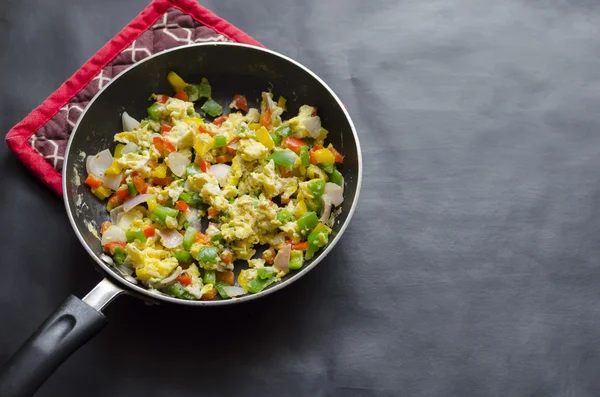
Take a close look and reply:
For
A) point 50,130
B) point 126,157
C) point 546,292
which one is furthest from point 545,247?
point 50,130

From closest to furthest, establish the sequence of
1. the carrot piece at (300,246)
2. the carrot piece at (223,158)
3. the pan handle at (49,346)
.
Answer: the pan handle at (49,346) → the carrot piece at (300,246) → the carrot piece at (223,158)

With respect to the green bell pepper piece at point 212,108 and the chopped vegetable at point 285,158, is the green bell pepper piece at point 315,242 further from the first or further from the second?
the green bell pepper piece at point 212,108

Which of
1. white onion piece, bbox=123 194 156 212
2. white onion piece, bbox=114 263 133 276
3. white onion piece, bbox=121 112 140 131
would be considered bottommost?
white onion piece, bbox=114 263 133 276

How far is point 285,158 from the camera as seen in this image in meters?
1.95

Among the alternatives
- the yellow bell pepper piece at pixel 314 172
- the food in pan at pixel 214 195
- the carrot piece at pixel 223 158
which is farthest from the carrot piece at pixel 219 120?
the yellow bell pepper piece at pixel 314 172

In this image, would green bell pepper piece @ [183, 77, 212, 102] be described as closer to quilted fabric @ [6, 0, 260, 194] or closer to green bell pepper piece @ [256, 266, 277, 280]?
quilted fabric @ [6, 0, 260, 194]

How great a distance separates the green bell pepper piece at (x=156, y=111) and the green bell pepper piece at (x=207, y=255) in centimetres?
46

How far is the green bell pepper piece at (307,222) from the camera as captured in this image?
6.22ft

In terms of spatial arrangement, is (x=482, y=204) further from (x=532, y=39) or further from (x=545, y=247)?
(x=532, y=39)

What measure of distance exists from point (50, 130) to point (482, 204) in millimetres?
1362

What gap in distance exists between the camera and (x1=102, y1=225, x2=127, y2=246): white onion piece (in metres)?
1.92

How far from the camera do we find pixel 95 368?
192 cm

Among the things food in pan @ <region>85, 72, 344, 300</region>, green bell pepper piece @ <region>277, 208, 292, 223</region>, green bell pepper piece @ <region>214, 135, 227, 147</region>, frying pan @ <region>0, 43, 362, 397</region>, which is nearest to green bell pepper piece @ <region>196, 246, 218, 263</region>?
food in pan @ <region>85, 72, 344, 300</region>

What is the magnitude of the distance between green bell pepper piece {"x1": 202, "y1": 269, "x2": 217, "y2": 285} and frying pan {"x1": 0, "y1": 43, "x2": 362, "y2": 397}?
0.08m
